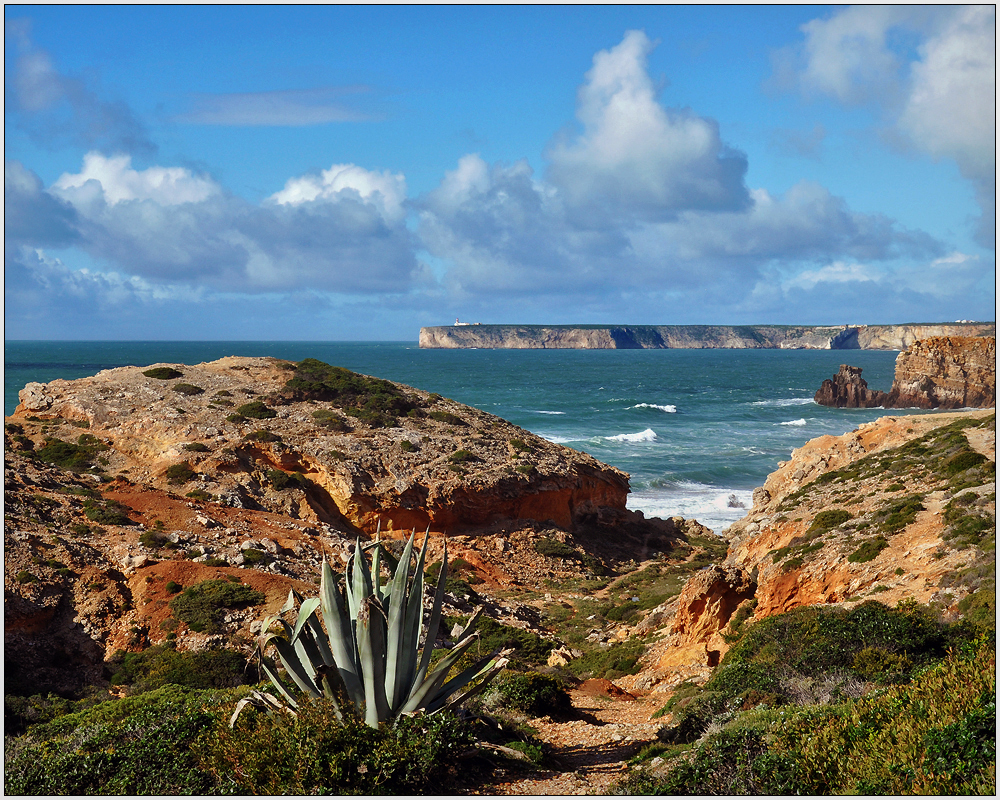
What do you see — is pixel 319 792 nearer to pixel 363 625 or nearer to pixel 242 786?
pixel 242 786

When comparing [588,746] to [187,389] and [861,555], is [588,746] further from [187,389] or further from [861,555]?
[187,389]

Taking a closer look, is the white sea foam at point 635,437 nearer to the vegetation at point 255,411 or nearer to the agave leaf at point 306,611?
the vegetation at point 255,411

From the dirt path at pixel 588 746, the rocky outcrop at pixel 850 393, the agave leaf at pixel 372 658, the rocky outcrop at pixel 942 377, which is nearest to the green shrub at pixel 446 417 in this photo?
the dirt path at pixel 588 746

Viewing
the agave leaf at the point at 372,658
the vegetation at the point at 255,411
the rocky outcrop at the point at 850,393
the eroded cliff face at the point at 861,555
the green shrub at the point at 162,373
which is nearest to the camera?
the agave leaf at the point at 372,658

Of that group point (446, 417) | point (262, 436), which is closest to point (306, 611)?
point (262, 436)

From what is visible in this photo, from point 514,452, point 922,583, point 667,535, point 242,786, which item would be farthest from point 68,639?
point 667,535
